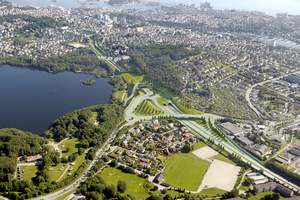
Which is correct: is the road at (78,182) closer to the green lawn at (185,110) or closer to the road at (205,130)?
the road at (205,130)

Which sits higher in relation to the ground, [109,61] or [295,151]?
[109,61]

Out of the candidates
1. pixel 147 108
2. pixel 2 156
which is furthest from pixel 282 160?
pixel 2 156

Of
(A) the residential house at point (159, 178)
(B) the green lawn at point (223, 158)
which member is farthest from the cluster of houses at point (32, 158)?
(B) the green lawn at point (223, 158)

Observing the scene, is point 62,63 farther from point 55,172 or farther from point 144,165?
point 144,165

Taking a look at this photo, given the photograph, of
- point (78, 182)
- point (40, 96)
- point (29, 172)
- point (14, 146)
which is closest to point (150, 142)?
point (78, 182)

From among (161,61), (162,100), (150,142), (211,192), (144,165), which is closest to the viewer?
(211,192)

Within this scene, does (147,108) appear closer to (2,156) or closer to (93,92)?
(93,92)

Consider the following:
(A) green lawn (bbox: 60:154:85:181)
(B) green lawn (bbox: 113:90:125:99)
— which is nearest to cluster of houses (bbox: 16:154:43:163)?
(A) green lawn (bbox: 60:154:85:181)

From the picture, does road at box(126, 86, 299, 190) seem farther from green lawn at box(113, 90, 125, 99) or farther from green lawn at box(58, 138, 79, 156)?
green lawn at box(58, 138, 79, 156)
